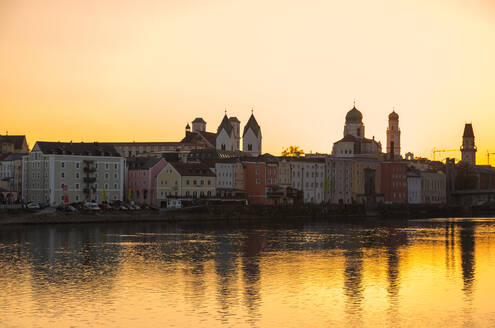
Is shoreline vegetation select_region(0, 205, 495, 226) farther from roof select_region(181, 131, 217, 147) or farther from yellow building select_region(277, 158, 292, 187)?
roof select_region(181, 131, 217, 147)

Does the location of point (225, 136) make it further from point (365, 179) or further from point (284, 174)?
point (284, 174)

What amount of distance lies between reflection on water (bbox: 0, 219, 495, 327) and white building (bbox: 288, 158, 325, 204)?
70.3 meters

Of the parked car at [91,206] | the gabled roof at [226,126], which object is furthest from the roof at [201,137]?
the parked car at [91,206]

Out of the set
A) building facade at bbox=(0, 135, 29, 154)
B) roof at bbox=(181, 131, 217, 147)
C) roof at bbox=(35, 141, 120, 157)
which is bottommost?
roof at bbox=(35, 141, 120, 157)

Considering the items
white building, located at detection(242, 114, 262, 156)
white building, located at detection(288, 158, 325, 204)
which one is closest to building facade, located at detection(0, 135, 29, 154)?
white building, located at detection(242, 114, 262, 156)

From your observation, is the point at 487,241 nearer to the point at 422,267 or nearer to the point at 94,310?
the point at 422,267

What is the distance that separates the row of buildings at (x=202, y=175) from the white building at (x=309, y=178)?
18 cm

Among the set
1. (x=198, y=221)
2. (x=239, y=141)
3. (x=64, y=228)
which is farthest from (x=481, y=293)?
(x=239, y=141)

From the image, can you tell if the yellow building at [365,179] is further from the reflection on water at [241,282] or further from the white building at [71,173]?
the reflection on water at [241,282]

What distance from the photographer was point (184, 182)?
406ft

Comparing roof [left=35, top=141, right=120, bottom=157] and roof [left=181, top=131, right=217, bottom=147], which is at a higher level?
roof [left=181, top=131, right=217, bottom=147]

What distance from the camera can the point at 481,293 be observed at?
42.1 meters

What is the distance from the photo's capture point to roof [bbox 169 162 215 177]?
409 feet

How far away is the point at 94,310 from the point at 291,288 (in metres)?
11.3
